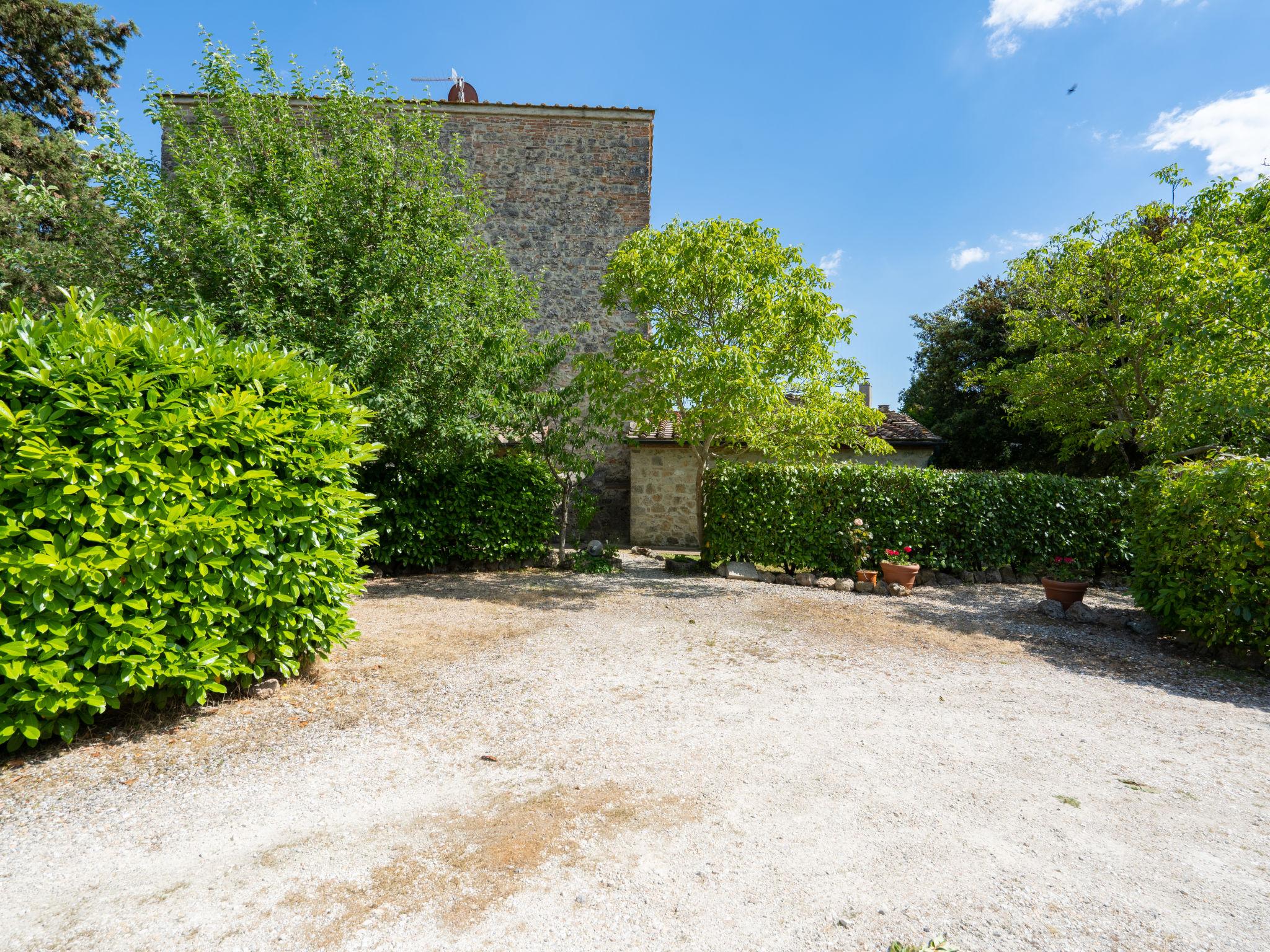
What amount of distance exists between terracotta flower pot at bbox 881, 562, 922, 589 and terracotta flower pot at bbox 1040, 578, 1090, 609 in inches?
67.4

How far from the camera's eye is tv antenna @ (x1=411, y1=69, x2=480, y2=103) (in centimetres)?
1606

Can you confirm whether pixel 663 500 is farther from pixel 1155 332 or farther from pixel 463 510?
pixel 1155 332

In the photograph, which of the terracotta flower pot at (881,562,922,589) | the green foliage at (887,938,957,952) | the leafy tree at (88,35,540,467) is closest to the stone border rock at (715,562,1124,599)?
the terracotta flower pot at (881,562,922,589)

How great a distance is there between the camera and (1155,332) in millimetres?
11672

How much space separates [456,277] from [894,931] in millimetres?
8641

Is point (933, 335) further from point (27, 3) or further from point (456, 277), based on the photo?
point (27, 3)

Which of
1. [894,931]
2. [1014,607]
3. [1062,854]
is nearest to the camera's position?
[894,931]

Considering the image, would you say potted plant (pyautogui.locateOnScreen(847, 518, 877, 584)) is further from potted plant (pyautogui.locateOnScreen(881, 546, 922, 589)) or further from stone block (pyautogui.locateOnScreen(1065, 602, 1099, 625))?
stone block (pyautogui.locateOnScreen(1065, 602, 1099, 625))

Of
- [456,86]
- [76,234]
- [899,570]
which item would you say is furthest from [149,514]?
[456,86]

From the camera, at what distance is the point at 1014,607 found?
865cm

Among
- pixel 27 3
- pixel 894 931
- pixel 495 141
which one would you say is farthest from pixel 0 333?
pixel 27 3

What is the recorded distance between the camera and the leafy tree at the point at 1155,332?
7801 millimetres

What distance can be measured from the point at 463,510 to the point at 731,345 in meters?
5.02

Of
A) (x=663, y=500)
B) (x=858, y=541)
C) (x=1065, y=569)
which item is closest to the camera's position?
(x=858, y=541)
